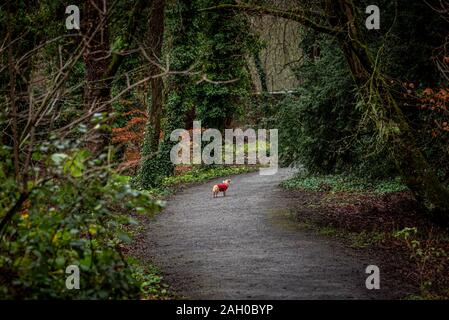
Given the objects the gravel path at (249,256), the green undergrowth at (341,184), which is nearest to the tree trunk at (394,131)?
the gravel path at (249,256)

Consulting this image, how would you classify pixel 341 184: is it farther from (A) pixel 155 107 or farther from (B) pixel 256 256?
(B) pixel 256 256

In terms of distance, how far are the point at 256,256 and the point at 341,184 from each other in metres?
9.49

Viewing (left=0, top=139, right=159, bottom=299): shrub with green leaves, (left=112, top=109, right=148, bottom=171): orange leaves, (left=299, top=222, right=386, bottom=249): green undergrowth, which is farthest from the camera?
(left=112, top=109, right=148, bottom=171): orange leaves

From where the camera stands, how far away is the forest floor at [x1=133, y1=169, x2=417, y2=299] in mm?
8188

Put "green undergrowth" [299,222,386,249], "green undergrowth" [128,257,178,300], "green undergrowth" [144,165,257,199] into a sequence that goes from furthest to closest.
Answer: "green undergrowth" [144,165,257,199], "green undergrowth" [299,222,386,249], "green undergrowth" [128,257,178,300]

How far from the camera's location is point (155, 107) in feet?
71.4

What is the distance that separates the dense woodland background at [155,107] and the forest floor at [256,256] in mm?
1067

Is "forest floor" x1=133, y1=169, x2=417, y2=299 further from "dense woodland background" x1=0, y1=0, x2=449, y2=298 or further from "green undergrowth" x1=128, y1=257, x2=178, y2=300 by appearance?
"dense woodland background" x1=0, y1=0, x2=449, y2=298

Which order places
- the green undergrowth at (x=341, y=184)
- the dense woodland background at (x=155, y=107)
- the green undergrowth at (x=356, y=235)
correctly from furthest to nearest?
the green undergrowth at (x=341, y=184) < the green undergrowth at (x=356, y=235) < the dense woodland background at (x=155, y=107)

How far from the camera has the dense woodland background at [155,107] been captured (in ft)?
19.2

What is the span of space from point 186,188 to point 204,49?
600cm
